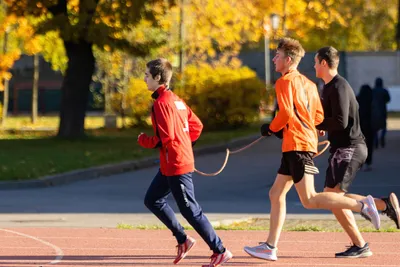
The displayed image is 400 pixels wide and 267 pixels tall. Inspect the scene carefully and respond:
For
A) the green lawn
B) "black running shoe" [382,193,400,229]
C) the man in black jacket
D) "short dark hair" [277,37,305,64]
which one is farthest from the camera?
the green lawn

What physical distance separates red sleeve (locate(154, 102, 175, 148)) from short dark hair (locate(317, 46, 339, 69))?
1.52 m

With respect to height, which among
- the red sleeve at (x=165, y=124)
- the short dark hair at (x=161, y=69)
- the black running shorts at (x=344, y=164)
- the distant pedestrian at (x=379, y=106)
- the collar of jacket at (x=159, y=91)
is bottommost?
the distant pedestrian at (x=379, y=106)

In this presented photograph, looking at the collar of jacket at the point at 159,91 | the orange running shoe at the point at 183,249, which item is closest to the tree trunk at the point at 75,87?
the orange running shoe at the point at 183,249

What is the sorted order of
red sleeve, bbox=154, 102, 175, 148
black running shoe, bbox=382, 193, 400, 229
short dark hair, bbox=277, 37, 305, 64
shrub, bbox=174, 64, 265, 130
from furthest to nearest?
shrub, bbox=174, 64, 265, 130, black running shoe, bbox=382, 193, 400, 229, short dark hair, bbox=277, 37, 305, 64, red sleeve, bbox=154, 102, 175, 148

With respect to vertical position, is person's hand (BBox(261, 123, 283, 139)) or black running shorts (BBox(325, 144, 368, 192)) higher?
person's hand (BBox(261, 123, 283, 139))

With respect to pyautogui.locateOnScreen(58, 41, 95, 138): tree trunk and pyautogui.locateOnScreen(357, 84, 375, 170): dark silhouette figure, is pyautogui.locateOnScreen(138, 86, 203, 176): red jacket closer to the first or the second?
pyautogui.locateOnScreen(357, 84, 375, 170): dark silhouette figure

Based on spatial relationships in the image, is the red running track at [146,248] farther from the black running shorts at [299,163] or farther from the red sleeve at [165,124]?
the red sleeve at [165,124]

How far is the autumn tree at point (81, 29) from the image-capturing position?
26.5 m

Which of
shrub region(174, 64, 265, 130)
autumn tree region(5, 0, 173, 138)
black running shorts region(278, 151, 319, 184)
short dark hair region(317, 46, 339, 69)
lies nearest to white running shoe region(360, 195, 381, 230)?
black running shorts region(278, 151, 319, 184)

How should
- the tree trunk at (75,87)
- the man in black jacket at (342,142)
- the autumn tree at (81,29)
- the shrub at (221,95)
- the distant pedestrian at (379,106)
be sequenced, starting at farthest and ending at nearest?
1. the shrub at (221,95)
2. the tree trunk at (75,87)
3. the autumn tree at (81,29)
4. the distant pedestrian at (379,106)
5. the man in black jacket at (342,142)

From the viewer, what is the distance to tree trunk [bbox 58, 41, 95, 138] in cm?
2845

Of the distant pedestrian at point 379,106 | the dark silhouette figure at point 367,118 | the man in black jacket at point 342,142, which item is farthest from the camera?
the distant pedestrian at point 379,106

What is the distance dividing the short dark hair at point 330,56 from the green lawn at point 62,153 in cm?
942

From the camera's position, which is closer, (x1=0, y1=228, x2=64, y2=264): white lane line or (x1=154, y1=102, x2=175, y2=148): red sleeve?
(x1=154, y1=102, x2=175, y2=148): red sleeve
